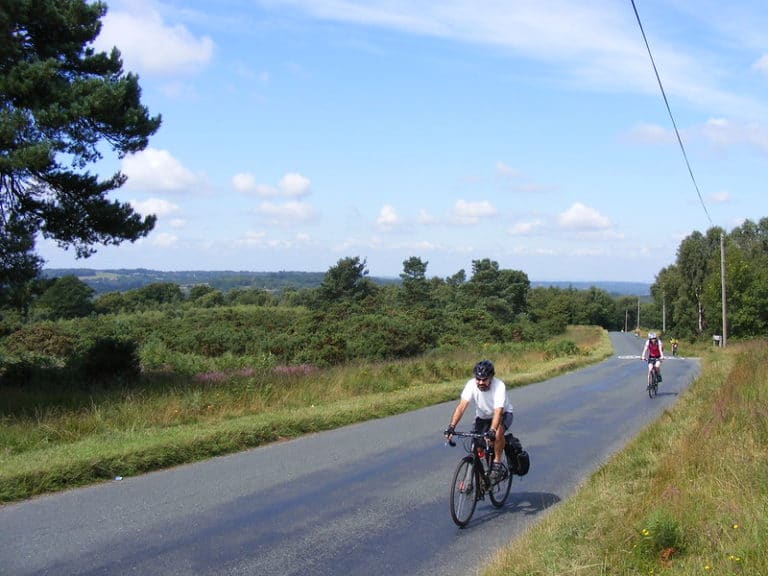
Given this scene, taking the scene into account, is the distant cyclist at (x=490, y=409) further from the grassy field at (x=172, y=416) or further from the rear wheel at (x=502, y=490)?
the grassy field at (x=172, y=416)

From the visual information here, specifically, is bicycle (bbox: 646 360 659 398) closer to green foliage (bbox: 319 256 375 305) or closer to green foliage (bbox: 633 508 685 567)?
green foliage (bbox: 633 508 685 567)

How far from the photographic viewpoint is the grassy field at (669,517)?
16.2 feet

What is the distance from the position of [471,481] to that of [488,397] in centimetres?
92

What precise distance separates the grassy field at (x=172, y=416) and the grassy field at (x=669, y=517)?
545cm

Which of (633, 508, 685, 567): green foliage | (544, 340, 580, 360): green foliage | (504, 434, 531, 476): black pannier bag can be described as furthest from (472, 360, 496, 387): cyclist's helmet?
(544, 340, 580, 360): green foliage

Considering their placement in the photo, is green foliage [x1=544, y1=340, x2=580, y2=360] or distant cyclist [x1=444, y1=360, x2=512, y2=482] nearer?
distant cyclist [x1=444, y1=360, x2=512, y2=482]

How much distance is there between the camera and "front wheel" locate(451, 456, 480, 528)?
274 inches

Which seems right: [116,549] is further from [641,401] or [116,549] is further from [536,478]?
[641,401]

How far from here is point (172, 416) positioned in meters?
12.5

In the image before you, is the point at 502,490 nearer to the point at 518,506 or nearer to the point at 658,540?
the point at 518,506

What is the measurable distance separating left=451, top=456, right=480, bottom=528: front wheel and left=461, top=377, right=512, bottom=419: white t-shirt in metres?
0.60

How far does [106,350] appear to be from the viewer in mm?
17562

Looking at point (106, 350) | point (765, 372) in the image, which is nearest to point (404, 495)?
point (765, 372)

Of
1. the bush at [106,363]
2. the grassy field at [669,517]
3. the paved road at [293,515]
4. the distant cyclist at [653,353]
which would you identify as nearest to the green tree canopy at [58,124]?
the bush at [106,363]
